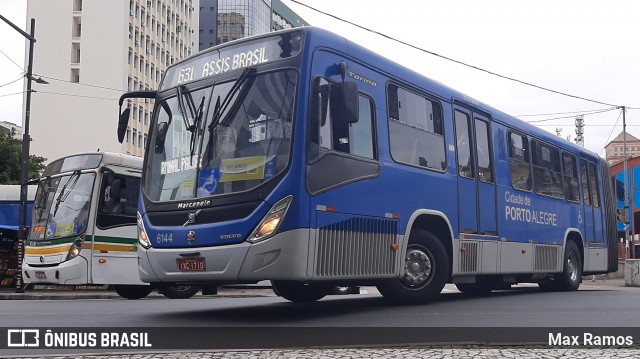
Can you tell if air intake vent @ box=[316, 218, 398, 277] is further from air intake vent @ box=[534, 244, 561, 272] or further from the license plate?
air intake vent @ box=[534, 244, 561, 272]

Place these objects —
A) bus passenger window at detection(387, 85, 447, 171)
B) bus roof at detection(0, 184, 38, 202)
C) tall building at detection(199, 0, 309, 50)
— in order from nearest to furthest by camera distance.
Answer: bus passenger window at detection(387, 85, 447, 171), bus roof at detection(0, 184, 38, 202), tall building at detection(199, 0, 309, 50)

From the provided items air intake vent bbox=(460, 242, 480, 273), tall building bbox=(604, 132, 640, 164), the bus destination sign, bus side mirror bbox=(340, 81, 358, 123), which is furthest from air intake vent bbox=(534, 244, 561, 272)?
tall building bbox=(604, 132, 640, 164)

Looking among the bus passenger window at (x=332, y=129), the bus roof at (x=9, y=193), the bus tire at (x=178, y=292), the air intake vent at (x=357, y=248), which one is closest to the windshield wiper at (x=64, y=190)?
the bus tire at (x=178, y=292)

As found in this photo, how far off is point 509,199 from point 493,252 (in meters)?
1.17

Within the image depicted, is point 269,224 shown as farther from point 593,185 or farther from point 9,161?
point 9,161

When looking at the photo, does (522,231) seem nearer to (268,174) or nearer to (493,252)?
(493,252)

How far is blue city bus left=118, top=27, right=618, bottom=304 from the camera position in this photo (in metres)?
8.88

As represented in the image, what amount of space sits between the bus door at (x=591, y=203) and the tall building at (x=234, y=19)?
85.7 meters

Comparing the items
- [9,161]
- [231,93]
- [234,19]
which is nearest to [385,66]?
[231,93]

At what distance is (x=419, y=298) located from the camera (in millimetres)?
11031

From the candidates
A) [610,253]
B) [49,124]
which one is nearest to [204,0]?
[49,124]

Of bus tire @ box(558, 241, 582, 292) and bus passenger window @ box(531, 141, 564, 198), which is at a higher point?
bus passenger window @ box(531, 141, 564, 198)

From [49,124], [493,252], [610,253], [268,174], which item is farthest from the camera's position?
[49,124]

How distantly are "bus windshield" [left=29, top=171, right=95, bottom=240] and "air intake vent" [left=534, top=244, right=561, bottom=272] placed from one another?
9197 millimetres
